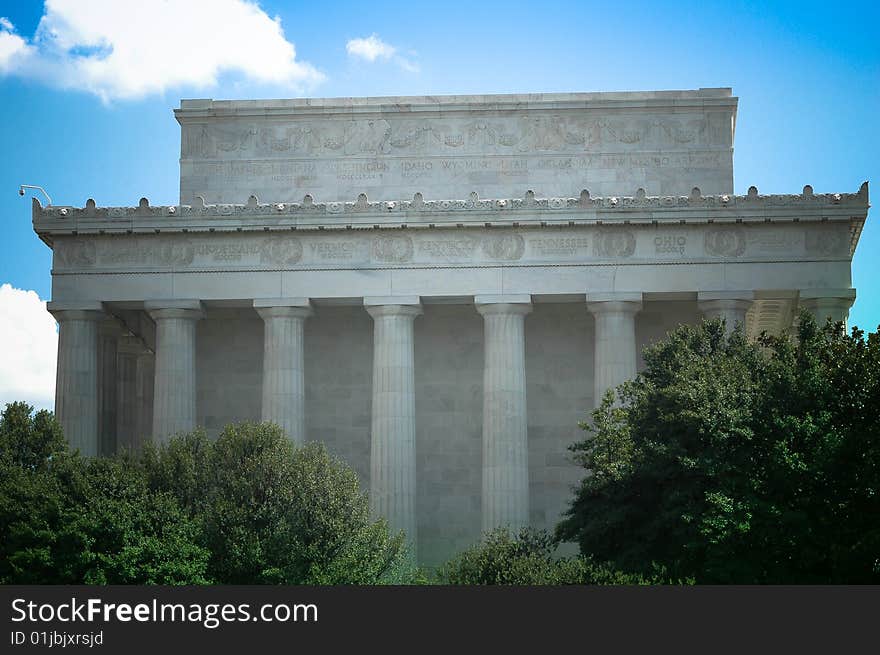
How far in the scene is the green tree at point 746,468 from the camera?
2071 inches

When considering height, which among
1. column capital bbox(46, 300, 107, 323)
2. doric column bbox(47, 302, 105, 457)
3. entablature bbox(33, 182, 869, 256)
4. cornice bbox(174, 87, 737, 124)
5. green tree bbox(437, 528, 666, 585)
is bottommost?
green tree bbox(437, 528, 666, 585)

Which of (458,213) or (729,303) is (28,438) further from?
(729,303)

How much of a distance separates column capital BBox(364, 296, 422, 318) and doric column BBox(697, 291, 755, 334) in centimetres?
1517

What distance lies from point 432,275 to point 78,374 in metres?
19.9

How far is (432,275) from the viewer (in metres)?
77.8

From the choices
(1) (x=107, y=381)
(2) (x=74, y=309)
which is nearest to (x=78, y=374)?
(2) (x=74, y=309)

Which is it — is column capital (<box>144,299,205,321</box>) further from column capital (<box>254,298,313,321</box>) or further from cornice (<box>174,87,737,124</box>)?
cornice (<box>174,87,737,124</box>)

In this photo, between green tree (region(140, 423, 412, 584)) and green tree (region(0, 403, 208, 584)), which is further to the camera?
green tree (region(140, 423, 412, 584))

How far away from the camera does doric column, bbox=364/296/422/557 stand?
75875mm

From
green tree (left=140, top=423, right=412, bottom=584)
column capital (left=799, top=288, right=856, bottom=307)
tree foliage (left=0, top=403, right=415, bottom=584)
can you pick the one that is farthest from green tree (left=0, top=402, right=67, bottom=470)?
column capital (left=799, top=288, right=856, bottom=307)

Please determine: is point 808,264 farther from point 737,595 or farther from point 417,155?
point 737,595

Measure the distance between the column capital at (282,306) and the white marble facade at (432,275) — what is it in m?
0.12

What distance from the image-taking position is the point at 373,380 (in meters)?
79.5

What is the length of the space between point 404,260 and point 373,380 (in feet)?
22.5
